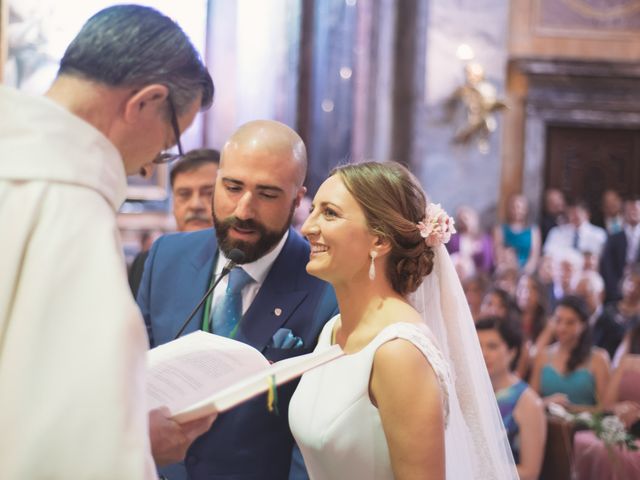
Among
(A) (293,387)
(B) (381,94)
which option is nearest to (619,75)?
(B) (381,94)

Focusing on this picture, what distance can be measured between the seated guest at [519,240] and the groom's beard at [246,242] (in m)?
7.65

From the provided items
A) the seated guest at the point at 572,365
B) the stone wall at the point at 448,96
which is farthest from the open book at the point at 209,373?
the stone wall at the point at 448,96

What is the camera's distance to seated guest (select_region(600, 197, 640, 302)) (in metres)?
10.4

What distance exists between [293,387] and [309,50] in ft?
21.7

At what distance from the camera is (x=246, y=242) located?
9.06 ft

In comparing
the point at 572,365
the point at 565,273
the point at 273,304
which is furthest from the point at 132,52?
the point at 565,273

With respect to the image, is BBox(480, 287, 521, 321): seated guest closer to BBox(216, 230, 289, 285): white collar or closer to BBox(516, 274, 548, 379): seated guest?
BBox(516, 274, 548, 379): seated guest

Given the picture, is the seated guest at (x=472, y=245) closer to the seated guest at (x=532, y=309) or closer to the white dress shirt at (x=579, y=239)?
the white dress shirt at (x=579, y=239)

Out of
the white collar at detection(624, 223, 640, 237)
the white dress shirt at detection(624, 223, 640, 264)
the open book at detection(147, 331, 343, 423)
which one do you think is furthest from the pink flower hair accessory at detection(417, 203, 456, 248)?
the white collar at detection(624, 223, 640, 237)

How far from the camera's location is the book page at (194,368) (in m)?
1.97

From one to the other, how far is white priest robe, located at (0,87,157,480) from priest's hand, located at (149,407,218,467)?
27cm

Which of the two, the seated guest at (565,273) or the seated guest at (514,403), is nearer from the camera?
the seated guest at (514,403)

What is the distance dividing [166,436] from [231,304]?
1021mm

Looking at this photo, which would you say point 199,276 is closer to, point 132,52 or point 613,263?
point 132,52
